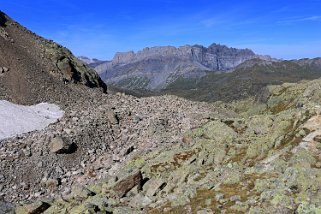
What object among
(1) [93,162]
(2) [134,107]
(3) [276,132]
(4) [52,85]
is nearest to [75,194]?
(1) [93,162]

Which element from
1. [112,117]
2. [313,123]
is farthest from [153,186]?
[112,117]

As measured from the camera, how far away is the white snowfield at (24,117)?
40.9 metres

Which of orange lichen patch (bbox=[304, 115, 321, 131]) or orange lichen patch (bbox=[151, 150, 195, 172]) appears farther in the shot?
orange lichen patch (bbox=[151, 150, 195, 172])

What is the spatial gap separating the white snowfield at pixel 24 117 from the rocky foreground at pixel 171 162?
5.67ft

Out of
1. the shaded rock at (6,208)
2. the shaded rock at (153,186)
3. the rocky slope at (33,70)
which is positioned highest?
the rocky slope at (33,70)

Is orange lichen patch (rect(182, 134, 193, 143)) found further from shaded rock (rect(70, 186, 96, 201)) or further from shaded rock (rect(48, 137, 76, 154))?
shaded rock (rect(48, 137, 76, 154))

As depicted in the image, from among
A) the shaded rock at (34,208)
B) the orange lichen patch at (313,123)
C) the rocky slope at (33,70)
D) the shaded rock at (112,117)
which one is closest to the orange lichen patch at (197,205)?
the orange lichen patch at (313,123)

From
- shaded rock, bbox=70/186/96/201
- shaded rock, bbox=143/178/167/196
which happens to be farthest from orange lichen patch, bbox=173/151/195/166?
shaded rock, bbox=70/186/96/201

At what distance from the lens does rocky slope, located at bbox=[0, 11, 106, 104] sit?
163 feet

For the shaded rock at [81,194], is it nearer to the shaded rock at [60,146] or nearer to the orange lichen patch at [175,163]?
the orange lichen patch at [175,163]

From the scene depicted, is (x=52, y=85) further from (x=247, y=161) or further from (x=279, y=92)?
(x=247, y=161)

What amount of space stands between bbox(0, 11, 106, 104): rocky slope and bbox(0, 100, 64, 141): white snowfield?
202cm

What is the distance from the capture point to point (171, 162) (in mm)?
29328

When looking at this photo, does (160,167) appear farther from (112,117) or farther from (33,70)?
(33,70)
